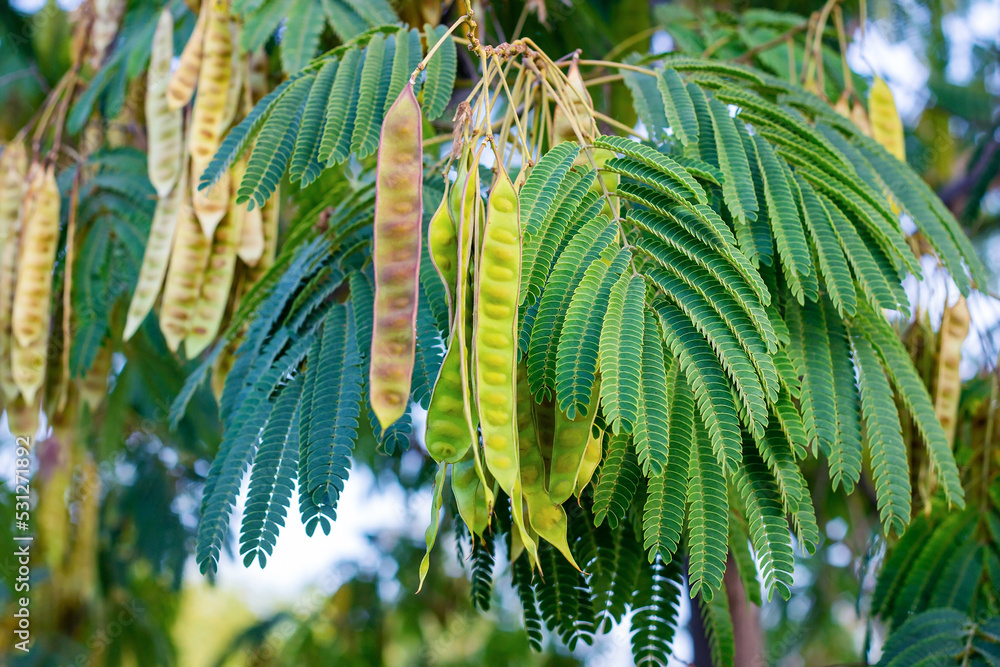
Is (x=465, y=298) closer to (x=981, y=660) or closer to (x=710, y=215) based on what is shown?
(x=710, y=215)

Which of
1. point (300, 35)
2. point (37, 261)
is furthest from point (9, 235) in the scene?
point (300, 35)

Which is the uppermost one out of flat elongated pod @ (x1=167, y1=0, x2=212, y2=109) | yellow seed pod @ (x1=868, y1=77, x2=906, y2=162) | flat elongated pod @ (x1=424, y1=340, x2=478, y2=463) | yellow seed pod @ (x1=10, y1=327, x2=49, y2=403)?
yellow seed pod @ (x1=868, y1=77, x2=906, y2=162)

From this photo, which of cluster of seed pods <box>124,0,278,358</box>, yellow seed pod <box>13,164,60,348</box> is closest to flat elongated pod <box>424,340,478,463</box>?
cluster of seed pods <box>124,0,278,358</box>

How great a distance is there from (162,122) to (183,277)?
69 centimetres

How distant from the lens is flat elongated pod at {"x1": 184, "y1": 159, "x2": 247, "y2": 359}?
2.76 meters

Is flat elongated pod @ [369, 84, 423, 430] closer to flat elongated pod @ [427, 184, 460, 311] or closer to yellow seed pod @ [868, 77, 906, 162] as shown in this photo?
flat elongated pod @ [427, 184, 460, 311]

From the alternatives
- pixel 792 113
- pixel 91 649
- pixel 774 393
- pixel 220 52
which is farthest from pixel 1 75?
pixel 774 393

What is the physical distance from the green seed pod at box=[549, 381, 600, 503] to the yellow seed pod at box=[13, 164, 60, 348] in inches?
89.5

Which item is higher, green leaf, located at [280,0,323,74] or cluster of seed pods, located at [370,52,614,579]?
green leaf, located at [280,0,323,74]

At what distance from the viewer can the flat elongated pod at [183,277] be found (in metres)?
2.73

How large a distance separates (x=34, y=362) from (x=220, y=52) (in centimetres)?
133

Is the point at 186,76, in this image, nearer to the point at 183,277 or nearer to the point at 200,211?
the point at 200,211

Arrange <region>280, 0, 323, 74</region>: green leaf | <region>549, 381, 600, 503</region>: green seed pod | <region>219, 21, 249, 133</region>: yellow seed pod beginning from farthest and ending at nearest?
<region>219, 21, 249, 133</region>: yellow seed pod, <region>280, 0, 323, 74</region>: green leaf, <region>549, 381, 600, 503</region>: green seed pod

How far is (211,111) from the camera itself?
2807 millimetres
